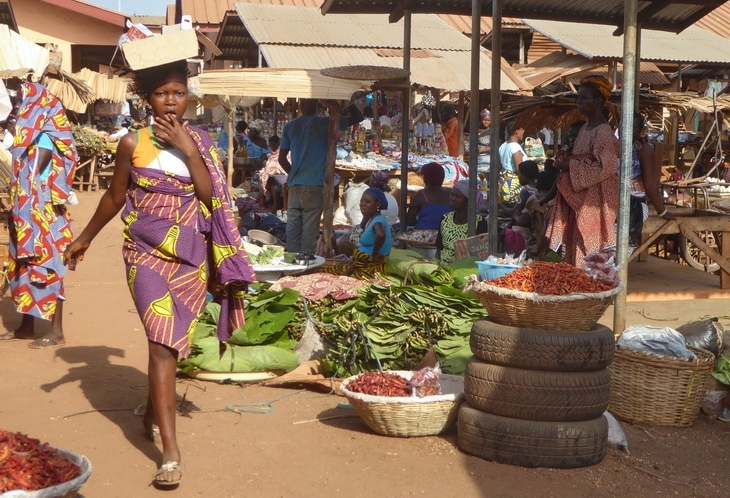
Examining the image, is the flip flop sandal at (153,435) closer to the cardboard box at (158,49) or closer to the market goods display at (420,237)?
the cardboard box at (158,49)

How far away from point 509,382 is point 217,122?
21.2 meters

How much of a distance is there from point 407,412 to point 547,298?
0.92 m

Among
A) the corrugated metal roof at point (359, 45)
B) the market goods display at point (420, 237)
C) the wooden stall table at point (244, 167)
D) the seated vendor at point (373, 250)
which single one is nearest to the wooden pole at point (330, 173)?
the market goods display at point (420, 237)

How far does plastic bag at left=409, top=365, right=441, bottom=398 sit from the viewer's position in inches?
188

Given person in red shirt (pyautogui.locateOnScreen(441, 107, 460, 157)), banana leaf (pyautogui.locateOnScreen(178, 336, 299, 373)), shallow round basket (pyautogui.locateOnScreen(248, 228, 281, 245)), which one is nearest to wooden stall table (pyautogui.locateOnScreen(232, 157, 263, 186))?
person in red shirt (pyautogui.locateOnScreen(441, 107, 460, 157))

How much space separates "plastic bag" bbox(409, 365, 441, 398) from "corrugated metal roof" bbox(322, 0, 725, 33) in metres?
5.62

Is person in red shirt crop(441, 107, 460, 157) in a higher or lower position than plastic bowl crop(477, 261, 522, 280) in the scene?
higher

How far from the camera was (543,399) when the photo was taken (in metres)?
4.35

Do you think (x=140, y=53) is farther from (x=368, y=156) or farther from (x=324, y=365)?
(x=368, y=156)

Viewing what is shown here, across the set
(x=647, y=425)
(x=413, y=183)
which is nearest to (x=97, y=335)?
(x=647, y=425)

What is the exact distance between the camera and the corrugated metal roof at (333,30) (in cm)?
1630

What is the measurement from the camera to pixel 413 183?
46.0 ft

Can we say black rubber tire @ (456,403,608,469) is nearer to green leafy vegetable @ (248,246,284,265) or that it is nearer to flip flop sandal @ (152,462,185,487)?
flip flop sandal @ (152,462,185,487)

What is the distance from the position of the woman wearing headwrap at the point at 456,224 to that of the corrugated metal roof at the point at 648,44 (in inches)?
292
